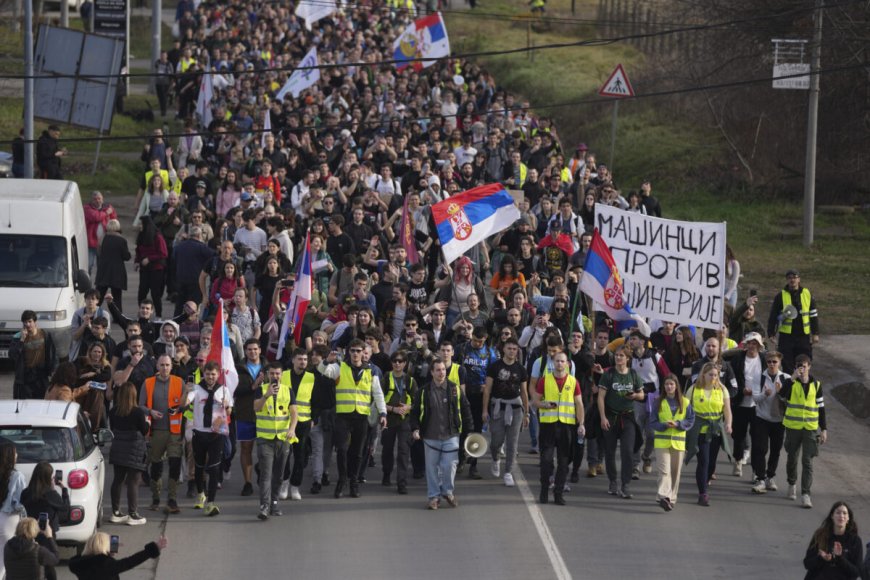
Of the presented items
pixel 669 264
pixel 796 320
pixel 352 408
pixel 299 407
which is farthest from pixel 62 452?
pixel 796 320

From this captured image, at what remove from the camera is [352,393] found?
633 inches

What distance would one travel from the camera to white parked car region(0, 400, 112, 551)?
13.4 metres

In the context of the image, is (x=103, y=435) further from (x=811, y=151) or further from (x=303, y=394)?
(x=811, y=151)

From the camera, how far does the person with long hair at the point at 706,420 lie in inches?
636

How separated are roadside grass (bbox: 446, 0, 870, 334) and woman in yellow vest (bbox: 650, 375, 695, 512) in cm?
907

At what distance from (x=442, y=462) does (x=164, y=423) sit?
2837 millimetres

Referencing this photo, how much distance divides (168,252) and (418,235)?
377 cm

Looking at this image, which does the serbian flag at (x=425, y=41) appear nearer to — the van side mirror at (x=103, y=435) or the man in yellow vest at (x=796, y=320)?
the man in yellow vest at (x=796, y=320)

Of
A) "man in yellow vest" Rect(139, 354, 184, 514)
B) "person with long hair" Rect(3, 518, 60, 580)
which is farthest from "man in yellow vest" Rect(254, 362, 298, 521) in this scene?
"person with long hair" Rect(3, 518, 60, 580)

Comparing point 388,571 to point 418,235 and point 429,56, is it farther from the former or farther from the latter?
point 429,56

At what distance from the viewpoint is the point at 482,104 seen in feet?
124

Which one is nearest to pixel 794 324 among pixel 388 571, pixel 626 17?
pixel 388 571

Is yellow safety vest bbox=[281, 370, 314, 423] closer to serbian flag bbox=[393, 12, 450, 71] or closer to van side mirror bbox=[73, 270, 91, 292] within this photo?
van side mirror bbox=[73, 270, 91, 292]

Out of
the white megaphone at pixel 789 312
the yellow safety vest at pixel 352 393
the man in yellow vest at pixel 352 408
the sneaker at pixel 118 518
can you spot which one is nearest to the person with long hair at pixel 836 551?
the man in yellow vest at pixel 352 408
